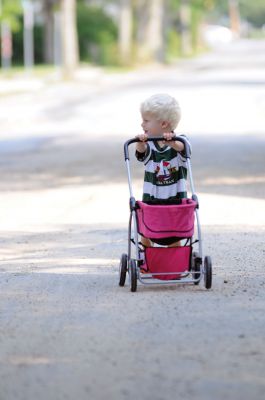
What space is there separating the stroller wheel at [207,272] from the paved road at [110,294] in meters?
0.06

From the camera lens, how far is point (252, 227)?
1187 cm

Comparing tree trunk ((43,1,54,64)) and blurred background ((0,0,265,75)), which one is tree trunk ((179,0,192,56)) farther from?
tree trunk ((43,1,54,64))

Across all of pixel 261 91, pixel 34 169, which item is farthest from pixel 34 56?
pixel 34 169

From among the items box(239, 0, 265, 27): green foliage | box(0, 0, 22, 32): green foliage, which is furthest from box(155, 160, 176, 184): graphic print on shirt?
box(239, 0, 265, 27): green foliage

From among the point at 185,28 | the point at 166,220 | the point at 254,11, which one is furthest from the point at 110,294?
the point at 254,11

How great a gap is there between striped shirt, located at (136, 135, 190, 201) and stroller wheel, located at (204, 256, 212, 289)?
1.78 feet

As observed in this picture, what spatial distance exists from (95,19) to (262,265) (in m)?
65.9

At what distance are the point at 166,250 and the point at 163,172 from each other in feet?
1.68

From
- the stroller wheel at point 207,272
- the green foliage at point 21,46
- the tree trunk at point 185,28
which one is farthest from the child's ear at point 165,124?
the tree trunk at point 185,28

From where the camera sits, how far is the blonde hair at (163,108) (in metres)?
8.31

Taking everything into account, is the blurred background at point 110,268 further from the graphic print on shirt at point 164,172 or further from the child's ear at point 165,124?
the child's ear at point 165,124

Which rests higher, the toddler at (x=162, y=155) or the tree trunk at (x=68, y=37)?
the toddler at (x=162, y=155)

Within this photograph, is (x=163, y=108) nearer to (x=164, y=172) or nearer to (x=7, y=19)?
(x=164, y=172)

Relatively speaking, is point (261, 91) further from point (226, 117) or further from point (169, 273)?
point (169, 273)
